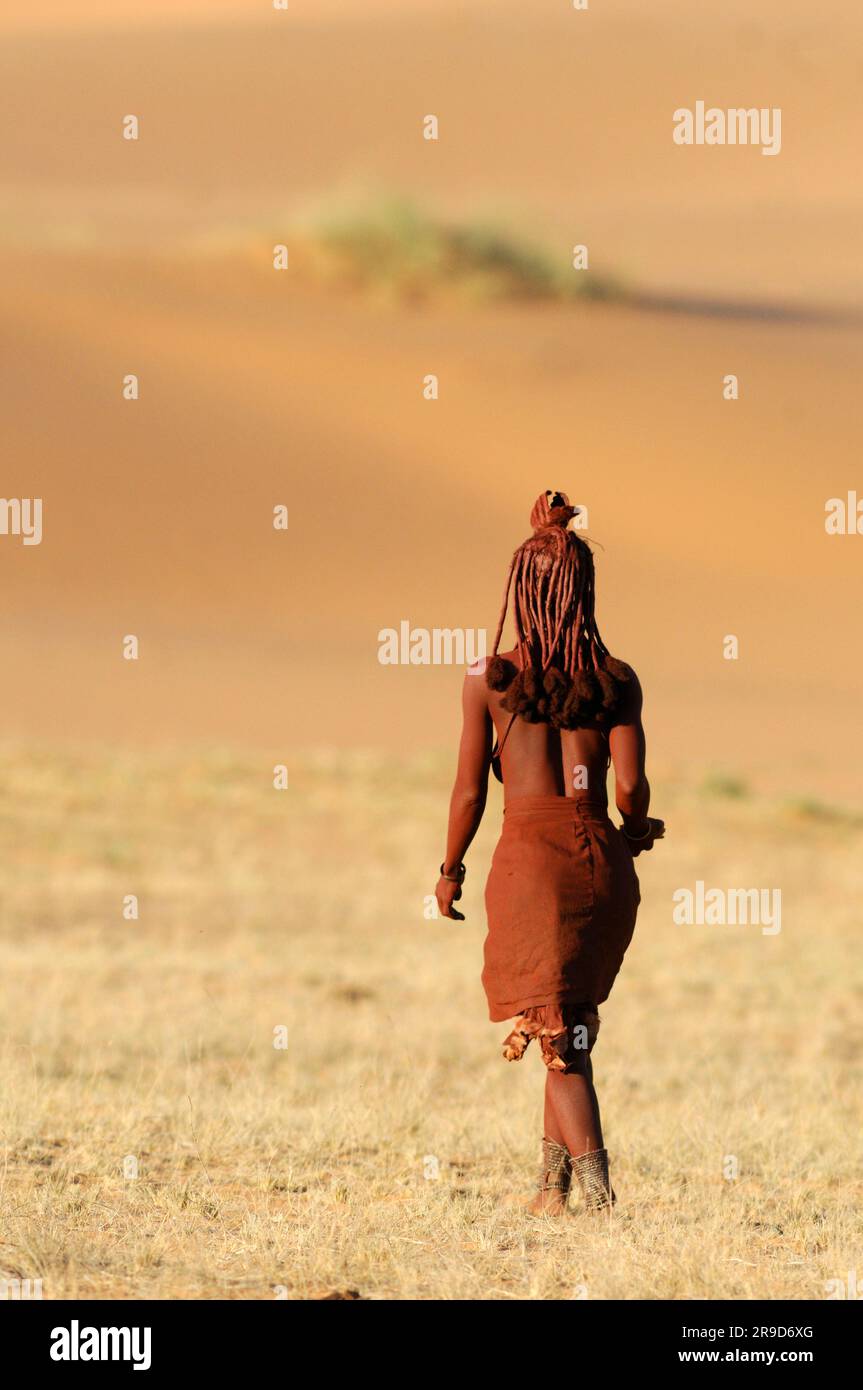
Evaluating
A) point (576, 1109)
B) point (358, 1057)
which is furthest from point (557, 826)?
point (358, 1057)

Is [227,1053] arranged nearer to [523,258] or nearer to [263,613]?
[263,613]

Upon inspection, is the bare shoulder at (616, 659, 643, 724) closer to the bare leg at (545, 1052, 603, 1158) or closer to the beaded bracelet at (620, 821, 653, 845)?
the beaded bracelet at (620, 821, 653, 845)

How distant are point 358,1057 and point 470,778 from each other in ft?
15.8

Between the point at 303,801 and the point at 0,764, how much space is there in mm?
2910

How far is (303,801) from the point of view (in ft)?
62.0

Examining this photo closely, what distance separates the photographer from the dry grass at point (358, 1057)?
5441 mm

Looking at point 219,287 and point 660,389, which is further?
point 219,287

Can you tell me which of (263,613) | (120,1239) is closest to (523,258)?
(263,613)
